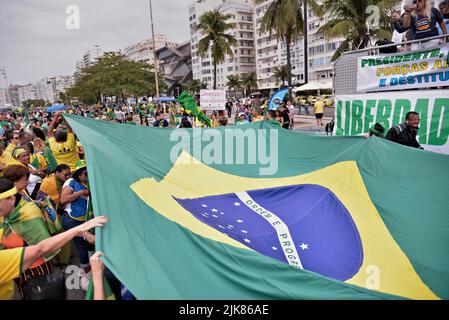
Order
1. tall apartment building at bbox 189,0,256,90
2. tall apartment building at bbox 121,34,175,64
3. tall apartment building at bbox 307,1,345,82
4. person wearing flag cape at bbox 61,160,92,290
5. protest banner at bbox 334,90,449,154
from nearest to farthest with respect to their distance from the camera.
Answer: person wearing flag cape at bbox 61,160,92,290 → protest banner at bbox 334,90,449,154 → tall apartment building at bbox 307,1,345,82 → tall apartment building at bbox 189,0,256,90 → tall apartment building at bbox 121,34,175,64

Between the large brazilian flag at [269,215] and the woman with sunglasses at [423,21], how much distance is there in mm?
3967

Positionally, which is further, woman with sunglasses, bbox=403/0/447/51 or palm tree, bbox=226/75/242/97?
palm tree, bbox=226/75/242/97

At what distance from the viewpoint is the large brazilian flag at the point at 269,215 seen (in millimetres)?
2279

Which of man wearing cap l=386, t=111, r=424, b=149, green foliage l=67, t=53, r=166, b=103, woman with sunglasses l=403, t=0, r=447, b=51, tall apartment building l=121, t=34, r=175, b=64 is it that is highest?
tall apartment building l=121, t=34, r=175, b=64

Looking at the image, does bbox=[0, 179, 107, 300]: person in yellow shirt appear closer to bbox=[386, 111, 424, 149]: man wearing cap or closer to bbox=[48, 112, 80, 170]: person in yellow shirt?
bbox=[48, 112, 80, 170]: person in yellow shirt

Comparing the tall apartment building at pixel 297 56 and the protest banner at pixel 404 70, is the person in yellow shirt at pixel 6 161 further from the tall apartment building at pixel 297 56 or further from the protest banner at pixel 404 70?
the tall apartment building at pixel 297 56

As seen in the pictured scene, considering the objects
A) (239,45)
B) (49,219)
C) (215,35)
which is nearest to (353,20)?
(49,219)

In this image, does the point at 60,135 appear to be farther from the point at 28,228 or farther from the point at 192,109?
the point at 192,109

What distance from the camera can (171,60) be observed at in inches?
4235

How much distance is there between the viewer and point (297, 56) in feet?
219

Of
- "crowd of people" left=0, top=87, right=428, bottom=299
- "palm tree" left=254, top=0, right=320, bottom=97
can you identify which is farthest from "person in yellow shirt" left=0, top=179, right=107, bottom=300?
"palm tree" left=254, top=0, right=320, bottom=97

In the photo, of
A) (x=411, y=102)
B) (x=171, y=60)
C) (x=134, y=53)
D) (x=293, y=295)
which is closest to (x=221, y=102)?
(x=411, y=102)

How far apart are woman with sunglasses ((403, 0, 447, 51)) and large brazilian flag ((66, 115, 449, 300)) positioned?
3.97 m

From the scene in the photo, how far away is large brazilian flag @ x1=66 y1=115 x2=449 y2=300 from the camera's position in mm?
2279
